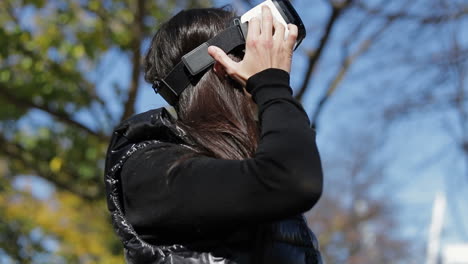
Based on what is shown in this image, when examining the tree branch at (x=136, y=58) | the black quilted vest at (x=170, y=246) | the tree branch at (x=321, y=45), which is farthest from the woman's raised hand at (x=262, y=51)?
the tree branch at (x=136, y=58)

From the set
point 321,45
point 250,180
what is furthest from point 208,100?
point 321,45

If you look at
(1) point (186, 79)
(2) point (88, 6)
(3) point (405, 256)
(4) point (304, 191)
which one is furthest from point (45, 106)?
(3) point (405, 256)

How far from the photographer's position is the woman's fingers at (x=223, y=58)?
1.44m

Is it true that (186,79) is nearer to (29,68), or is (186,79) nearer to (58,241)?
(29,68)

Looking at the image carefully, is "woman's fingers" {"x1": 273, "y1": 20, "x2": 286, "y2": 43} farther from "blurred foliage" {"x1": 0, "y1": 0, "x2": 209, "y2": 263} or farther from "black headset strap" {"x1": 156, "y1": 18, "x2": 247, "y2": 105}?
"blurred foliage" {"x1": 0, "y1": 0, "x2": 209, "y2": 263}

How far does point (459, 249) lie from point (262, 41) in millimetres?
7566

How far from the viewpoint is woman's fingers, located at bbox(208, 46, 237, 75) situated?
1.44 m

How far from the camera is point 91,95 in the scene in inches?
251

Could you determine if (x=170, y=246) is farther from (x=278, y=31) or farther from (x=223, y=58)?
(x=278, y=31)

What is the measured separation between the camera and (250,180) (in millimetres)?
1232

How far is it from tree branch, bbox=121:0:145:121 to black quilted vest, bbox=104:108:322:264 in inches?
159

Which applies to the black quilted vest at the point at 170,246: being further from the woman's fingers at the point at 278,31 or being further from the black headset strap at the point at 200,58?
the woman's fingers at the point at 278,31

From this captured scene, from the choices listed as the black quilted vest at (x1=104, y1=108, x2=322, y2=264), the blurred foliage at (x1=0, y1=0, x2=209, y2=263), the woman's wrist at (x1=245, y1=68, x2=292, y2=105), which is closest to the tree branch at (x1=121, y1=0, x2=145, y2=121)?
the blurred foliage at (x1=0, y1=0, x2=209, y2=263)

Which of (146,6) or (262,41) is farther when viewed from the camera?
→ (146,6)
